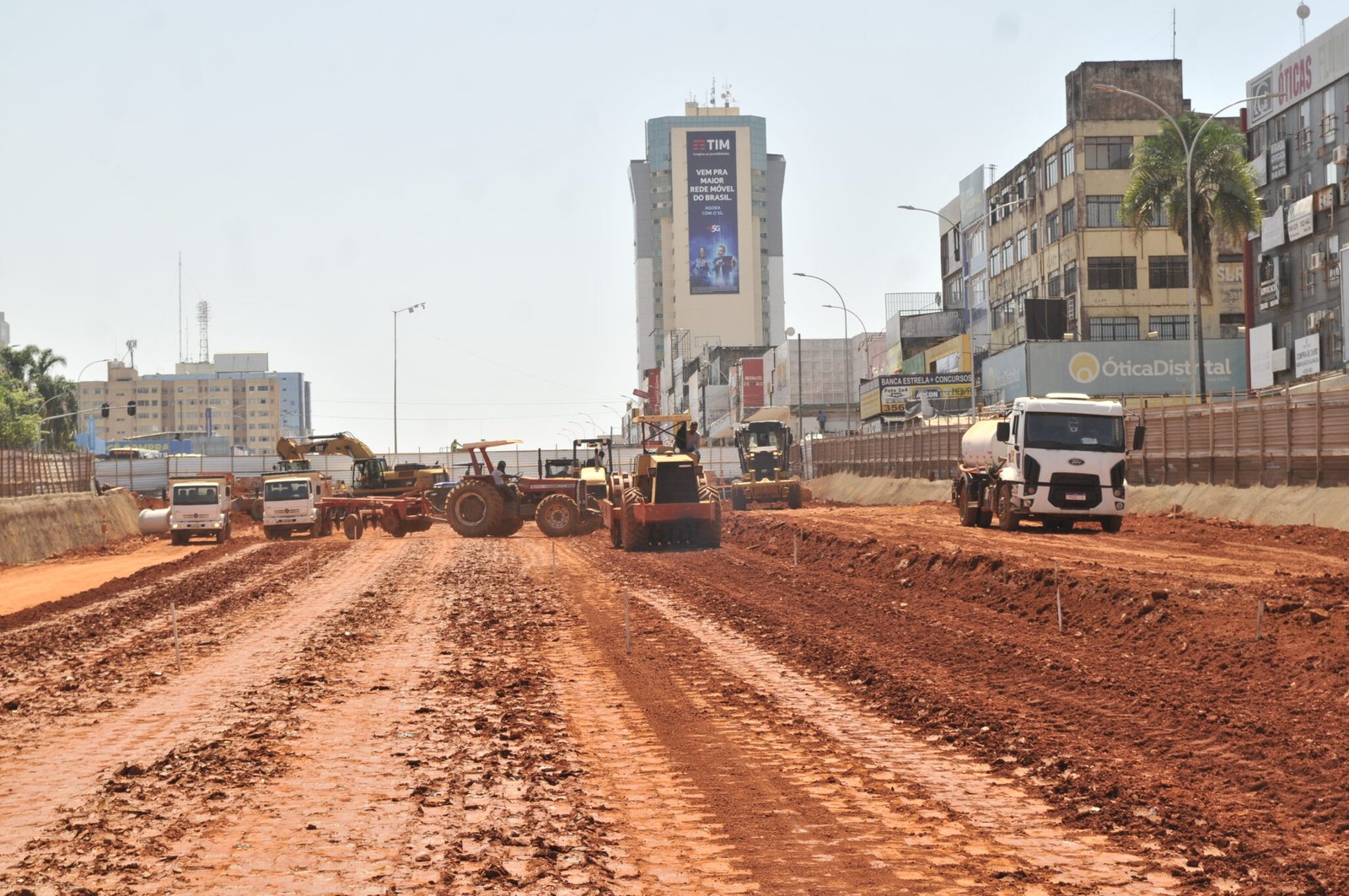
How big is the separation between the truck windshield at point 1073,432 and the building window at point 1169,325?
42.5m

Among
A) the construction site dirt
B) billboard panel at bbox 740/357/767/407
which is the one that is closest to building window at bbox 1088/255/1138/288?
the construction site dirt

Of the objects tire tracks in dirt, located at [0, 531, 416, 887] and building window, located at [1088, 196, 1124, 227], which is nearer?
tire tracks in dirt, located at [0, 531, 416, 887]

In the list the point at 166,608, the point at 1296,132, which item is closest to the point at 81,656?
the point at 166,608

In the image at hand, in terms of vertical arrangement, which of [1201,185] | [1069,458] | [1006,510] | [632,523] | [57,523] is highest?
[1201,185]

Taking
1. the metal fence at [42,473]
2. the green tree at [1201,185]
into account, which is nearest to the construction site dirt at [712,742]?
the metal fence at [42,473]

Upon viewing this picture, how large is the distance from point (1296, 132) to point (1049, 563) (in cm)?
4567

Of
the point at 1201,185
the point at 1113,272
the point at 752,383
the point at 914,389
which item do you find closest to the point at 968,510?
the point at 1201,185

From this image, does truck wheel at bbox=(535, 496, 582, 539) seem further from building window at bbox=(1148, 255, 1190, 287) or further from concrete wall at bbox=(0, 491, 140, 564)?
building window at bbox=(1148, 255, 1190, 287)

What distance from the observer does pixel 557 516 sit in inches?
1602

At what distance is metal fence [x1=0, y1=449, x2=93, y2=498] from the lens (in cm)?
4881

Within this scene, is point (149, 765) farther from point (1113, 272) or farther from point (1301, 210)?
point (1113, 272)

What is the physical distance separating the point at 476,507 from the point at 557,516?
2.68 meters

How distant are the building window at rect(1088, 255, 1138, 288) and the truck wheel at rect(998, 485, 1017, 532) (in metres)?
41.5

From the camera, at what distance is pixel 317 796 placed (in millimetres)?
8992
